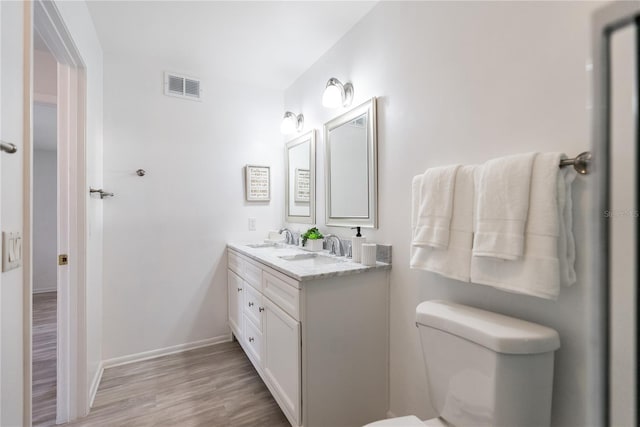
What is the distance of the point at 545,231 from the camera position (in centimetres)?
91

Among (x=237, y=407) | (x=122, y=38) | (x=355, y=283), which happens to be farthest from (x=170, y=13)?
(x=237, y=407)

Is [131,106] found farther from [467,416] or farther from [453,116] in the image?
[467,416]

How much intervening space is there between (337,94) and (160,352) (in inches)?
96.6

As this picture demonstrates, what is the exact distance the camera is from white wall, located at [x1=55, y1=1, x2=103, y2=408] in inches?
66.5

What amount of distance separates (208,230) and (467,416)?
7.43 feet

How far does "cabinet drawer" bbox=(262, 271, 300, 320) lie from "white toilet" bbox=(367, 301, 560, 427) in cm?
60

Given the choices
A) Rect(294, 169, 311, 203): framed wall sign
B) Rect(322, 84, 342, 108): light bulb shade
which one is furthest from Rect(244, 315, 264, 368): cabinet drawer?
Rect(322, 84, 342, 108): light bulb shade

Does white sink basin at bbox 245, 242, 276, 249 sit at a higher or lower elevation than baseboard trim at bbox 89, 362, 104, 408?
higher

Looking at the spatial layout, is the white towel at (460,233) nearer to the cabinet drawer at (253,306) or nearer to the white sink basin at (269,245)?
the cabinet drawer at (253,306)

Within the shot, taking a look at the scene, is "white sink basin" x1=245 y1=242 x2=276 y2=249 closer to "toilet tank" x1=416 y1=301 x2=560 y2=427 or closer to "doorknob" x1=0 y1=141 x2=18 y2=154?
"toilet tank" x1=416 y1=301 x2=560 y2=427

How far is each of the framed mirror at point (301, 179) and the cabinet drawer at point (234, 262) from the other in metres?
0.60

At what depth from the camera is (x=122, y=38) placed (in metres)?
2.10

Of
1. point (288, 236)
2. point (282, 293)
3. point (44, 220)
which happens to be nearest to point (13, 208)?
point (282, 293)

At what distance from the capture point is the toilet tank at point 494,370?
915mm
